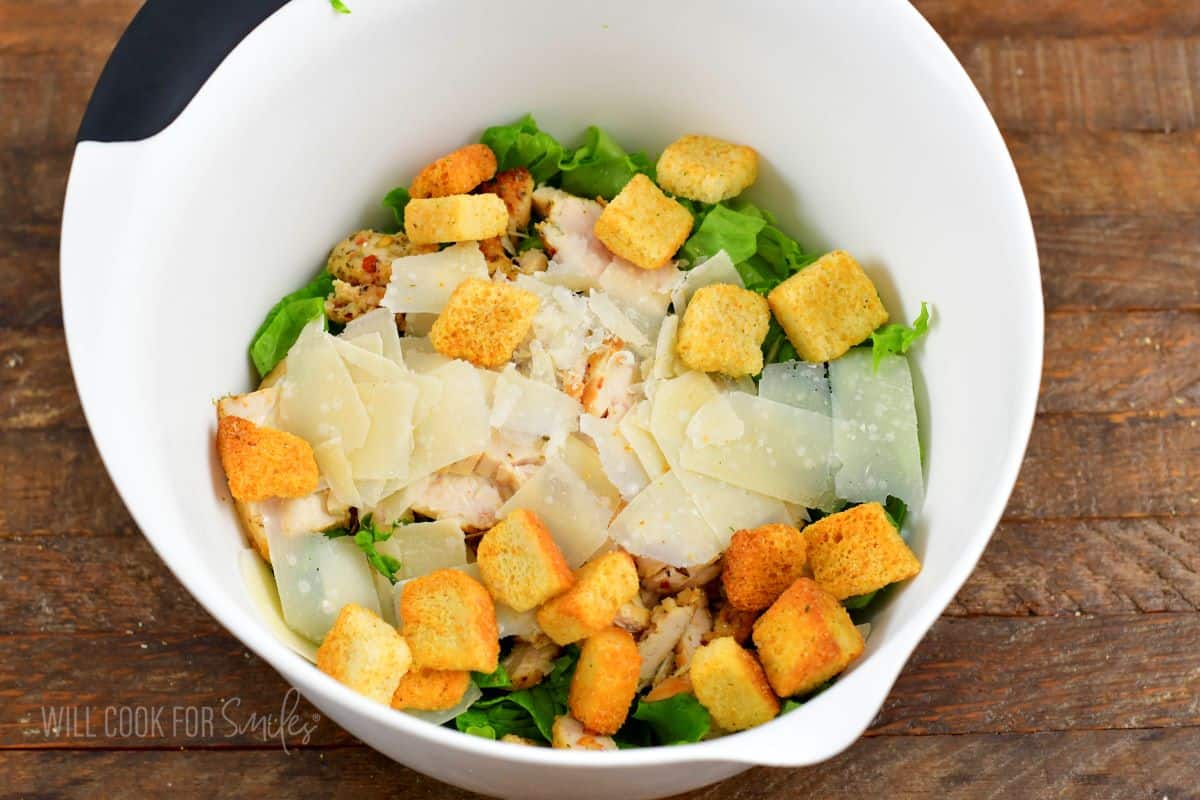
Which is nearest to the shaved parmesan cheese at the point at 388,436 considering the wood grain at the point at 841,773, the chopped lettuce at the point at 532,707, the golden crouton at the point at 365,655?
the golden crouton at the point at 365,655

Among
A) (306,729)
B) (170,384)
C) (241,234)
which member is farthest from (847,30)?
(306,729)

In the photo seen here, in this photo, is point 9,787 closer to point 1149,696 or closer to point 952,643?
point 952,643

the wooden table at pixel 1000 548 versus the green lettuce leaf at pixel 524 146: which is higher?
the green lettuce leaf at pixel 524 146

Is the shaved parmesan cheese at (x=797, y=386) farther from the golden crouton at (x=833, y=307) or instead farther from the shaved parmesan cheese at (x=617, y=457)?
the shaved parmesan cheese at (x=617, y=457)

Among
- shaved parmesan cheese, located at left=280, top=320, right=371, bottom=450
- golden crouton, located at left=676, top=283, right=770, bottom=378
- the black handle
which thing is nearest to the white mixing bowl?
the black handle

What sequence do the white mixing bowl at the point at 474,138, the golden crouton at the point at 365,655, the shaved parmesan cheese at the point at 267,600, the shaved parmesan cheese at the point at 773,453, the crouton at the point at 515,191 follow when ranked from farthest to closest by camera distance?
1. the crouton at the point at 515,191
2. the shaved parmesan cheese at the point at 773,453
3. the shaved parmesan cheese at the point at 267,600
4. the golden crouton at the point at 365,655
5. the white mixing bowl at the point at 474,138

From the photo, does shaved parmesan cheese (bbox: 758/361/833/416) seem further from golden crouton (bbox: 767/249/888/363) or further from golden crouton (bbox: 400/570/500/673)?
golden crouton (bbox: 400/570/500/673)

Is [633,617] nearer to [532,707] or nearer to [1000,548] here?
[532,707]

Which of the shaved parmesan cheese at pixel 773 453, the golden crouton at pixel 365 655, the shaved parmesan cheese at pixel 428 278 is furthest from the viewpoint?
the shaved parmesan cheese at pixel 428 278
